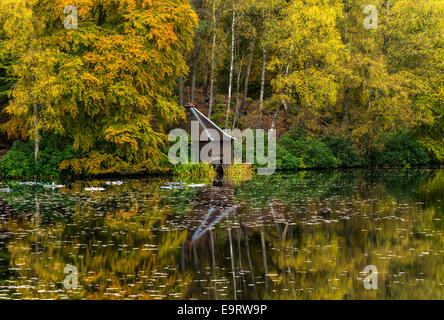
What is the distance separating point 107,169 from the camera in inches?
1497

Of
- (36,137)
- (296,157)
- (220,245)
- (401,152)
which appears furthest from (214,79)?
(220,245)

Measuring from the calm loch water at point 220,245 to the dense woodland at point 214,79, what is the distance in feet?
31.2

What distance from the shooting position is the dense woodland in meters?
36.5

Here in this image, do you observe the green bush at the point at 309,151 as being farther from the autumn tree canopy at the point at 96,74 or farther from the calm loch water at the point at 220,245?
the calm loch water at the point at 220,245

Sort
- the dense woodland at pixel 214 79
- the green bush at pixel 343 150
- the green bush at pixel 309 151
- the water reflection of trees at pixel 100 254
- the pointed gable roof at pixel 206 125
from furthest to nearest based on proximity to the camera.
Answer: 1. the green bush at pixel 343 150
2. the green bush at pixel 309 151
3. the pointed gable roof at pixel 206 125
4. the dense woodland at pixel 214 79
5. the water reflection of trees at pixel 100 254

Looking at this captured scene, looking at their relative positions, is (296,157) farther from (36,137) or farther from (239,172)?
(36,137)

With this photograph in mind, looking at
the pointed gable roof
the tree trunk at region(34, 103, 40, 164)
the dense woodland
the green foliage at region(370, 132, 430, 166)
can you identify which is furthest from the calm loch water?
the green foliage at region(370, 132, 430, 166)

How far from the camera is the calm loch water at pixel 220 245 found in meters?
11.6

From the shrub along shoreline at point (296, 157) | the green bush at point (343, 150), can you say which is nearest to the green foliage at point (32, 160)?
the shrub along shoreline at point (296, 157)

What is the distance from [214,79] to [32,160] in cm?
1868

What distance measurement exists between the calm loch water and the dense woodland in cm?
951

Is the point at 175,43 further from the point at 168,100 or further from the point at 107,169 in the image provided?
the point at 107,169
